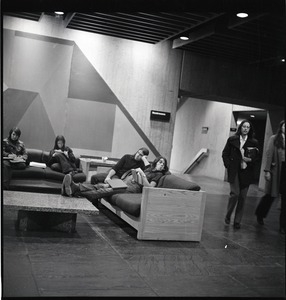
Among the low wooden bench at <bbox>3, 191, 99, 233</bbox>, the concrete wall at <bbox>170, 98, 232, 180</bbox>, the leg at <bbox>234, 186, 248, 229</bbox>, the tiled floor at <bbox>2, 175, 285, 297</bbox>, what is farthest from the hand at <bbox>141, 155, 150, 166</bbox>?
the leg at <bbox>234, 186, 248, 229</bbox>

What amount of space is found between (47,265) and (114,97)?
173 centimetres

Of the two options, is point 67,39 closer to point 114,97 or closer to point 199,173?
point 114,97

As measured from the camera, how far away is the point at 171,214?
14.7 ft

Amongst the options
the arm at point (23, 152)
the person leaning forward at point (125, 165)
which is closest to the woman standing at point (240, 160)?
the person leaning forward at point (125, 165)

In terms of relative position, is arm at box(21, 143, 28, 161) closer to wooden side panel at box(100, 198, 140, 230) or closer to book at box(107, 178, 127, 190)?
book at box(107, 178, 127, 190)

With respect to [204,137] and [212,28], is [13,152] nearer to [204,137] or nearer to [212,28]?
[204,137]

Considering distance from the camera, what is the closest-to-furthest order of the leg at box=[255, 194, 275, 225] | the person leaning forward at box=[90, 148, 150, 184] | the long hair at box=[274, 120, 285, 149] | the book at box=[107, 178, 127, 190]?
the long hair at box=[274, 120, 285, 149] → the leg at box=[255, 194, 275, 225] → the person leaning forward at box=[90, 148, 150, 184] → the book at box=[107, 178, 127, 190]

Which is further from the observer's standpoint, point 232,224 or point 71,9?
point 232,224

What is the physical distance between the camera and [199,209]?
457 cm

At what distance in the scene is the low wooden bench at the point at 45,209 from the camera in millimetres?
3871

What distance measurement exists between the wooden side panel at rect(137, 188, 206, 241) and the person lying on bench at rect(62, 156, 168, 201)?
190 mm

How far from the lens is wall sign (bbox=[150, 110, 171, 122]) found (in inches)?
201

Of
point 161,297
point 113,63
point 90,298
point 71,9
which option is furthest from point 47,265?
point 113,63

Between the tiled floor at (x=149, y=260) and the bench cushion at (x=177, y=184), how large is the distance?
9cm
